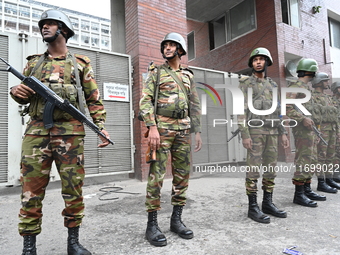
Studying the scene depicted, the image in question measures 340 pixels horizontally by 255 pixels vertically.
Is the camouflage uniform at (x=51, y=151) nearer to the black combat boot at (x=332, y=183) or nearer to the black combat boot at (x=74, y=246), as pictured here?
the black combat boot at (x=74, y=246)

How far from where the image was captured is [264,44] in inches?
307

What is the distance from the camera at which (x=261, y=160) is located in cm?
285

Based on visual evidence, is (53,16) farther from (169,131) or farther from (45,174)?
(169,131)

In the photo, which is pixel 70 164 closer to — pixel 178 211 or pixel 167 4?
pixel 178 211

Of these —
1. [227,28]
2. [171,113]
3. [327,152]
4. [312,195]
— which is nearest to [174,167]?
[171,113]

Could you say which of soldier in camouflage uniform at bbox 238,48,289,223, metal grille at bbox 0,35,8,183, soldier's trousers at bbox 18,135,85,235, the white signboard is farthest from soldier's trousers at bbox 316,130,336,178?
metal grille at bbox 0,35,8,183

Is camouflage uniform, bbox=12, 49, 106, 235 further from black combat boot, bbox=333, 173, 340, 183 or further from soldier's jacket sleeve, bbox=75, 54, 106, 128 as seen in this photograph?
black combat boot, bbox=333, 173, 340, 183

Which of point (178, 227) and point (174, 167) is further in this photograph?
point (174, 167)

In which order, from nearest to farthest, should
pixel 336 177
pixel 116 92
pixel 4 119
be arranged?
pixel 4 119
pixel 116 92
pixel 336 177

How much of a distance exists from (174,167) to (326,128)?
11.3 ft

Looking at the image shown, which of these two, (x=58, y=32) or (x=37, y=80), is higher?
(x=58, y=32)

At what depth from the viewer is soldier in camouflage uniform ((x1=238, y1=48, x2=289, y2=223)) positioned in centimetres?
276

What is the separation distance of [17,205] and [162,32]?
165 inches

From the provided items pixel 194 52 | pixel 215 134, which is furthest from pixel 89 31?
pixel 215 134
